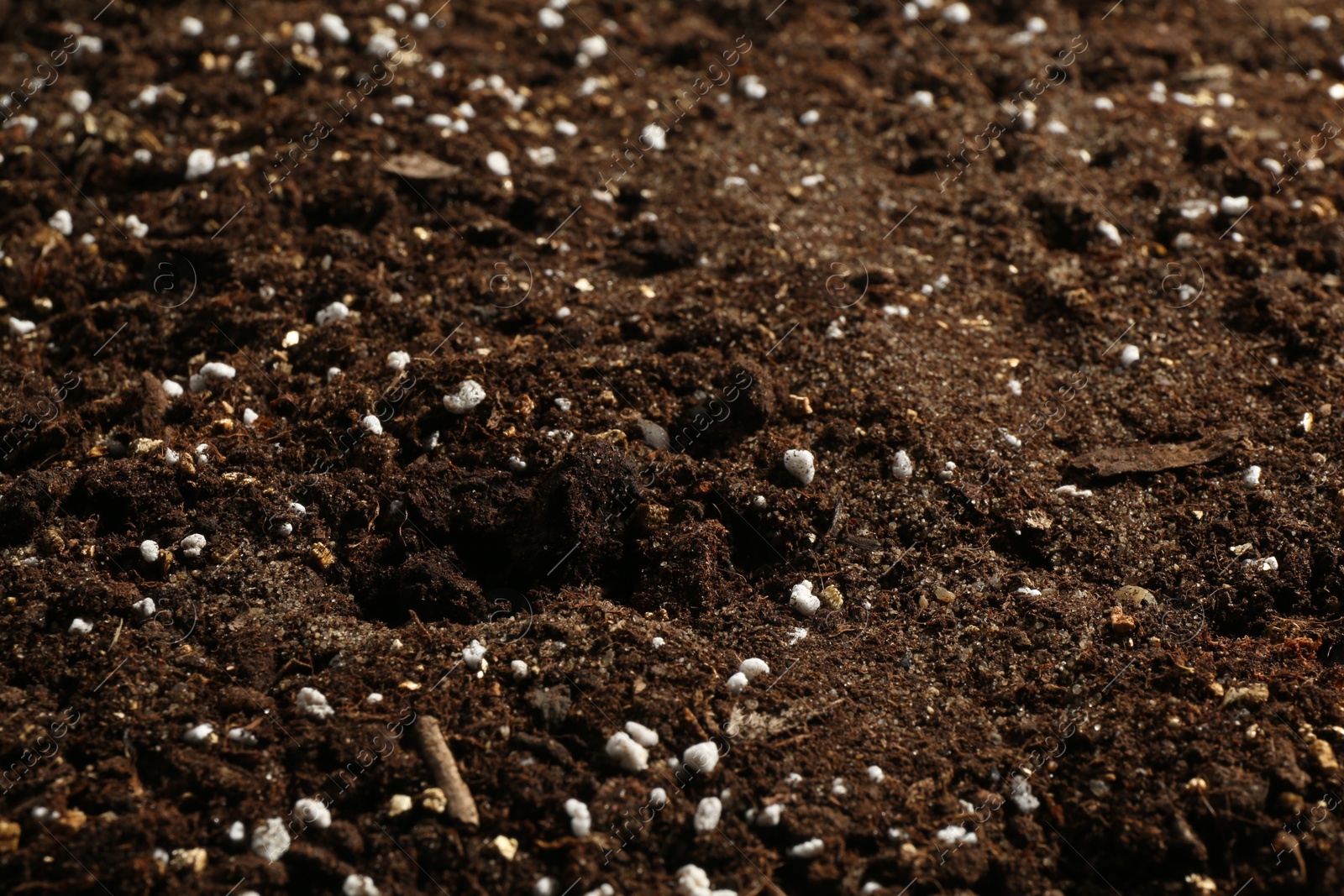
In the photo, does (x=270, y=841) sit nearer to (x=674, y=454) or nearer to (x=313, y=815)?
(x=313, y=815)

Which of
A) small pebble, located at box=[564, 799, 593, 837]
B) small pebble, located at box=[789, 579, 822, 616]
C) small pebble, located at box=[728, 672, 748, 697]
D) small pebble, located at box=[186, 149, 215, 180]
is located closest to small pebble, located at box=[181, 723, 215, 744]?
small pebble, located at box=[564, 799, 593, 837]

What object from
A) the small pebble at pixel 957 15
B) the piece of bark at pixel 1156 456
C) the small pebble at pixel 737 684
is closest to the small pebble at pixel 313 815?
the small pebble at pixel 737 684

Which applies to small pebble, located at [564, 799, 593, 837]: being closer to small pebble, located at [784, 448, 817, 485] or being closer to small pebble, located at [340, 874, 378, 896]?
small pebble, located at [340, 874, 378, 896]

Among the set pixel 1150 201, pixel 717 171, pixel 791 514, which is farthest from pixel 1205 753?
pixel 717 171

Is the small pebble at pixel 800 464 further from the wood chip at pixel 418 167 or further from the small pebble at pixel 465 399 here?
the wood chip at pixel 418 167

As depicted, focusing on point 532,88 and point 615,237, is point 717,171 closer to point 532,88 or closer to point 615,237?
point 615,237

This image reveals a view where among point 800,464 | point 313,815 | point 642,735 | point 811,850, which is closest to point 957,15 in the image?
point 800,464
